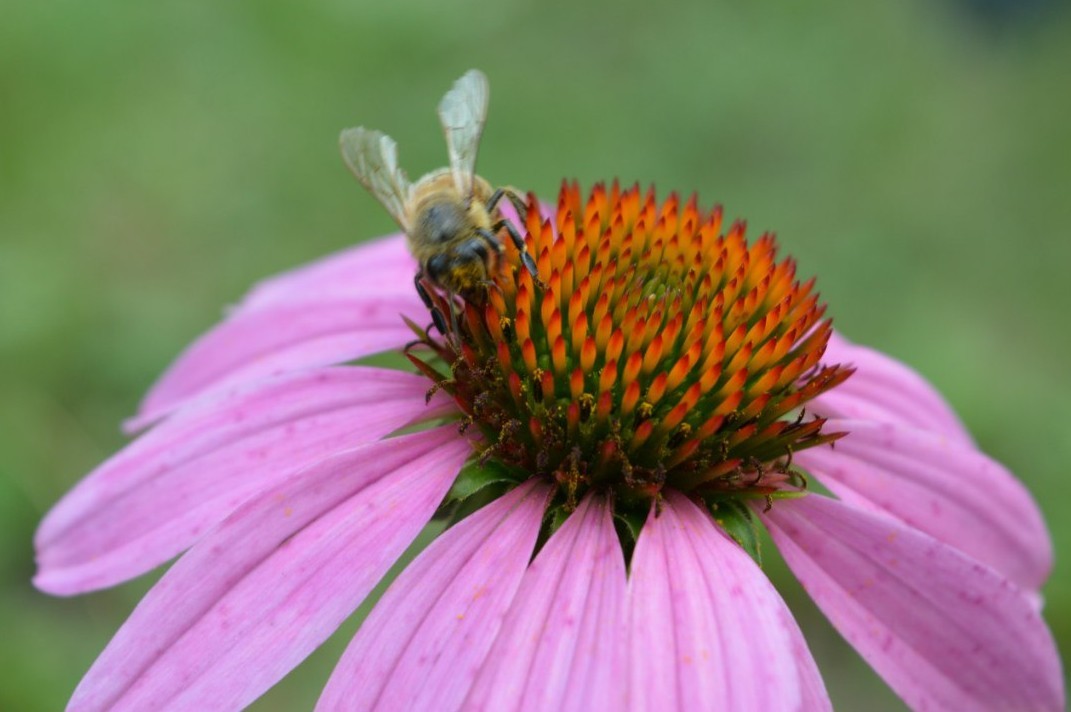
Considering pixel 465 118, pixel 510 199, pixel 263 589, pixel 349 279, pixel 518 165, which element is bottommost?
pixel 518 165

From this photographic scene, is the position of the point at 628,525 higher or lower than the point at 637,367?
lower

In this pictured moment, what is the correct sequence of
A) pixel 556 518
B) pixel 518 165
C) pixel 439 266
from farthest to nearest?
1. pixel 518 165
2. pixel 439 266
3. pixel 556 518

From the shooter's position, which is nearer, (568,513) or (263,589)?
(263,589)

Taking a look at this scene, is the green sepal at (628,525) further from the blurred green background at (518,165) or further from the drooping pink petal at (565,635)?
the blurred green background at (518,165)

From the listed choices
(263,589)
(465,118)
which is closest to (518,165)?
(465,118)

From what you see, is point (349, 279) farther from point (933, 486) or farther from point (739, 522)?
point (933, 486)

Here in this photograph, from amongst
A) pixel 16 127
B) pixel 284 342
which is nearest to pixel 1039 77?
pixel 16 127

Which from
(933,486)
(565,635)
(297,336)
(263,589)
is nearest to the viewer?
(565,635)

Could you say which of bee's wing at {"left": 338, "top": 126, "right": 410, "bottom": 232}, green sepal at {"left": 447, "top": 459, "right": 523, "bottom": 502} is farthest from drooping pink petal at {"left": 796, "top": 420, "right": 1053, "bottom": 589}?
bee's wing at {"left": 338, "top": 126, "right": 410, "bottom": 232}
